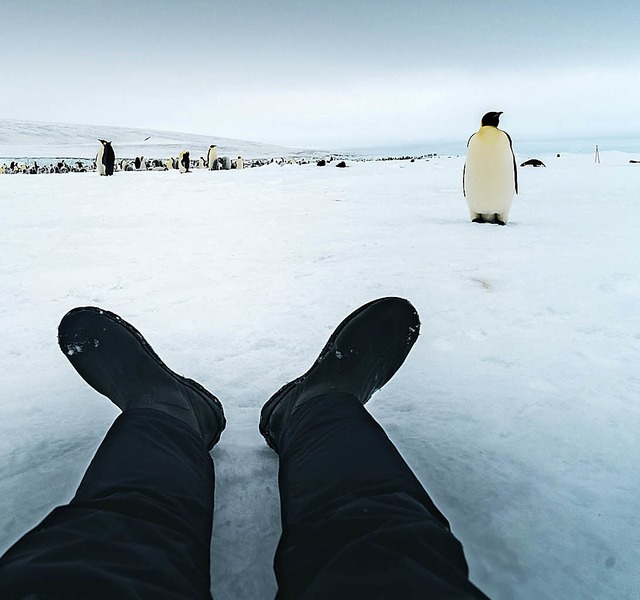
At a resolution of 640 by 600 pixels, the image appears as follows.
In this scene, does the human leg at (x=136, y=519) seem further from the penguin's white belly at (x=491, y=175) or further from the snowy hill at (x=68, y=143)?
the snowy hill at (x=68, y=143)

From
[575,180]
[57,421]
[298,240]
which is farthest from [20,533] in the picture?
[575,180]

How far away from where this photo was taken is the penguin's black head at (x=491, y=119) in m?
4.66

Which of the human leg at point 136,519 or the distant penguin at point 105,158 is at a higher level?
the distant penguin at point 105,158

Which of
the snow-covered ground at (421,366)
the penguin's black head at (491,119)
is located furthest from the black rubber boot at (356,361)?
the penguin's black head at (491,119)

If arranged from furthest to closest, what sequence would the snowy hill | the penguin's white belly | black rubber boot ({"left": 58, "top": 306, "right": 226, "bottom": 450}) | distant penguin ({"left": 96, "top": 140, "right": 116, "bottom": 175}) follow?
the snowy hill, distant penguin ({"left": 96, "top": 140, "right": 116, "bottom": 175}), the penguin's white belly, black rubber boot ({"left": 58, "top": 306, "right": 226, "bottom": 450})

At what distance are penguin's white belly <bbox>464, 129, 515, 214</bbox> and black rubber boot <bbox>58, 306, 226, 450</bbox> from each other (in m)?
3.82

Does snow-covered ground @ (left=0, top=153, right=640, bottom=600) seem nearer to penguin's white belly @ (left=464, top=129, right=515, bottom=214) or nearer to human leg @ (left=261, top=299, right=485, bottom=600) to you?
human leg @ (left=261, top=299, right=485, bottom=600)

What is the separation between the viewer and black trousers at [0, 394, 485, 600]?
533 millimetres

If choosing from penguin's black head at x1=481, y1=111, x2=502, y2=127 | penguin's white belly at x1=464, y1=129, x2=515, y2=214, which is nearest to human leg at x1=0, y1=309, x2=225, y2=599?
penguin's white belly at x1=464, y1=129, x2=515, y2=214

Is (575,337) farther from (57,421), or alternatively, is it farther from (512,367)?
(57,421)

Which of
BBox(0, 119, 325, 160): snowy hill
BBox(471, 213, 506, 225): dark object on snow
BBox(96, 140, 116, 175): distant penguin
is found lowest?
BBox(471, 213, 506, 225): dark object on snow

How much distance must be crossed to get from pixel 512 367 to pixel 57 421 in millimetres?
1266

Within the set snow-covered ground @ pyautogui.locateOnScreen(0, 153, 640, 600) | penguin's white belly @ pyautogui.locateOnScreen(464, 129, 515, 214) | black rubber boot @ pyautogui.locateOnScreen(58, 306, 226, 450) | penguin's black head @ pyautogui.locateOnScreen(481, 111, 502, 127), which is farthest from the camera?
penguin's black head @ pyautogui.locateOnScreen(481, 111, 502, 127)

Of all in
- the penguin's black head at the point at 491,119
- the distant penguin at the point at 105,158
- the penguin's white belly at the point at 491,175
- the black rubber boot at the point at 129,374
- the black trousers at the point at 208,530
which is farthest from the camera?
the distant penguin at the point at 105,158
